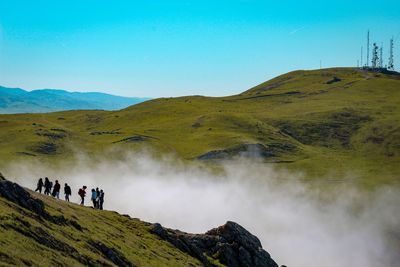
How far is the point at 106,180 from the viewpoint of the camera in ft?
639

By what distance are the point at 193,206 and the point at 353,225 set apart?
176ft

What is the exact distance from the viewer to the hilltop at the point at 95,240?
3591 centimetres

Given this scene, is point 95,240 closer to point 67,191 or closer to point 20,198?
point 20,198

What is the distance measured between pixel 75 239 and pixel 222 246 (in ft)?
72.7

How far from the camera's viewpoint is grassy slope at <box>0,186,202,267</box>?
34197 mm

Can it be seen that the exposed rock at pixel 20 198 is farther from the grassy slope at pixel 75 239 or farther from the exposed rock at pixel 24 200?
the grassy slope at pixel 75 239

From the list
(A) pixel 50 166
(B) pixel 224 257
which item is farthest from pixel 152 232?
(A) pixel 50 166

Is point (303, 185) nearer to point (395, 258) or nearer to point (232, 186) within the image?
point (232, 186)

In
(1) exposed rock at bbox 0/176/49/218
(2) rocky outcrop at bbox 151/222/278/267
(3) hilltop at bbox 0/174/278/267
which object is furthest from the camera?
(2) rocky outcrop at bbox 151/222/278/267

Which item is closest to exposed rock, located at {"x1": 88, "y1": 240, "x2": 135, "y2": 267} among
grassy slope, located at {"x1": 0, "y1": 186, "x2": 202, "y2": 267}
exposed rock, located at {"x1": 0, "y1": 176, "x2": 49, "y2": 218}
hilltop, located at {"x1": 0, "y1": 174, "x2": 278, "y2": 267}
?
hilltop, located at {"x1": 0, "y1": 174, "x2": 278, "y2": 267}

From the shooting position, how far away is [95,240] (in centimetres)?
4619

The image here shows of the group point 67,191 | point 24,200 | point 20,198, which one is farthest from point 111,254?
point 67,191

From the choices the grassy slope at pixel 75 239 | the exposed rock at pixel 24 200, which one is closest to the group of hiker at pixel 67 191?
the grassy slope at pixel 75 239

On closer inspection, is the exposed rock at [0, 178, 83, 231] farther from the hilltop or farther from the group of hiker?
the group of hiker
